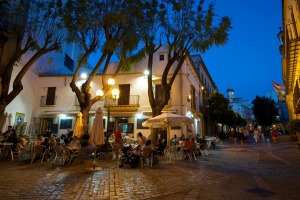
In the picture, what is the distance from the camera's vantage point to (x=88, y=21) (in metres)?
11.6

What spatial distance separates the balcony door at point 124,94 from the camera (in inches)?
809

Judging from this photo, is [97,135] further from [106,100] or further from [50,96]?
[50,96]

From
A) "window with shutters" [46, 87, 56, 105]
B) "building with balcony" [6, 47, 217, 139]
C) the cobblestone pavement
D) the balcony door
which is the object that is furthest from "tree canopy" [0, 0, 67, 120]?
the balcony door

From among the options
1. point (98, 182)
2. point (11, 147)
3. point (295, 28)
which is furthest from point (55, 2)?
point (295, 28)

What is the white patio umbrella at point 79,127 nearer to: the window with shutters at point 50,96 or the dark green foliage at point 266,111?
the window with shutters at point 50,96

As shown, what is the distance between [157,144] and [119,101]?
1010cm

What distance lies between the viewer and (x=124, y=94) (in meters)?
→ 20.8

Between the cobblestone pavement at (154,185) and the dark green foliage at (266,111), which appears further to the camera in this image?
the dark green foliage at (266,111)

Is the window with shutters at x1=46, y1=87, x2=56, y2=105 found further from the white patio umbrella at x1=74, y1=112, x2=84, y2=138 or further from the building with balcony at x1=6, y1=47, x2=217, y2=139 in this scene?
the white patio umbrella at x1=74, y1=112, x2=84, y2=138

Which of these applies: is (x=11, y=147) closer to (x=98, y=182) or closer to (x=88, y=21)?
(x=98, y=182)

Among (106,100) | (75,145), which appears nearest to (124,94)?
(106,100)

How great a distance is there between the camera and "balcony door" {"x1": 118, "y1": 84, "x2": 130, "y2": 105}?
67.4 ft

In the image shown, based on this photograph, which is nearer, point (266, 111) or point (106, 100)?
point (106, 100)

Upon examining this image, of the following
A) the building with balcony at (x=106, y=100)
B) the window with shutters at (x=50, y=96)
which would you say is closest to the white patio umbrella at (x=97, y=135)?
the building with balcony at (x=106, y=100)
